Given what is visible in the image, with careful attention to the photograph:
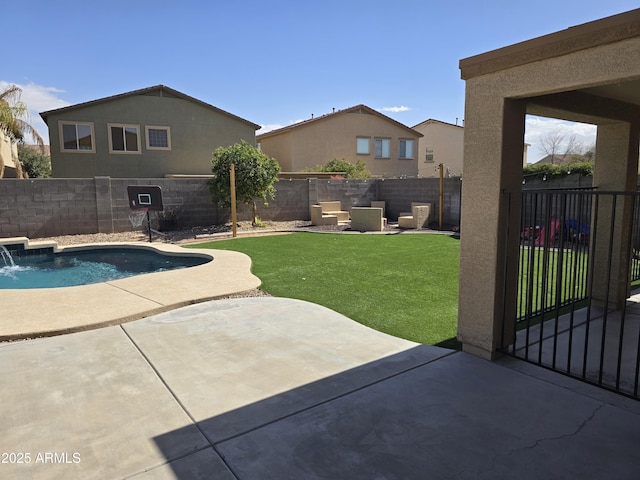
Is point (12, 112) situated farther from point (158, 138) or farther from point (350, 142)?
point (350, 142)

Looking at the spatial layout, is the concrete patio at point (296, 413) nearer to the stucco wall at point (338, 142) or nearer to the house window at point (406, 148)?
the stucco wall at point (338, 142)

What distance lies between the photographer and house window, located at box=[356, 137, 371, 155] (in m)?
30.5

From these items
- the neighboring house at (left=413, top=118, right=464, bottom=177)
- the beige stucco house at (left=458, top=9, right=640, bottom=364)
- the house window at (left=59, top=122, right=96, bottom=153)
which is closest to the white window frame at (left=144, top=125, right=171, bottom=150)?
the house window at (left=59, top=122, right=96, bottom=153)

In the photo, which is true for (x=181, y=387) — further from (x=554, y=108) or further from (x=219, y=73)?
(x=219, y=73)

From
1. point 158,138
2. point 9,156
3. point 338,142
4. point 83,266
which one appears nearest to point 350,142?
point 338,142

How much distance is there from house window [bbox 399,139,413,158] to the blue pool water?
23.6 metres

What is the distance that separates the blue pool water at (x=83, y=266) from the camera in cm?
984

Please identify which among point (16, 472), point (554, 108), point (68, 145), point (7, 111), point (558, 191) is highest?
point (7, 111)

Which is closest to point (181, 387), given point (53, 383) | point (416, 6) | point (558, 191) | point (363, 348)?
point (53, 383)

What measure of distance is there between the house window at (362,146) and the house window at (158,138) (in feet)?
43.2

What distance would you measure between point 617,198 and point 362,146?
25683 mm

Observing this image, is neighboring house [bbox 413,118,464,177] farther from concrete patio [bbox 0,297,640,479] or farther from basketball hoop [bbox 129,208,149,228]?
concrete patio [bbox 0,297,640,479]

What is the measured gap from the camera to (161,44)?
14734mm

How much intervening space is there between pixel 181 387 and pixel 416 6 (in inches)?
408
